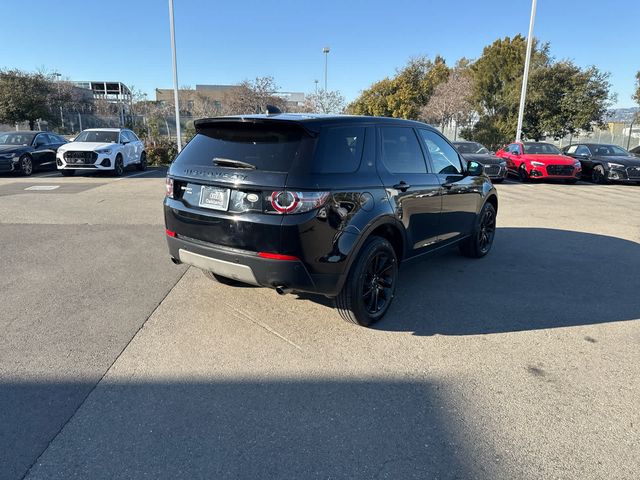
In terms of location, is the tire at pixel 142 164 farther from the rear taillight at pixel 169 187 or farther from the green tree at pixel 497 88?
the green tree at pixel 497 88

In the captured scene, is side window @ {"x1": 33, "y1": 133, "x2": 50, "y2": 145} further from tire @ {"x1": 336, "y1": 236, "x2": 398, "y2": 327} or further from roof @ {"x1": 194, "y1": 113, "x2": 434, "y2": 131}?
tire @ {"x1": 336, "y1": 236, "x2": 398, "y2": 327}

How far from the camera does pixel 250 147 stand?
3592 mm

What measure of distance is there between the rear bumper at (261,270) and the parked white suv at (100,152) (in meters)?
13.3

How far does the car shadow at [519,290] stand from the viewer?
413 cm

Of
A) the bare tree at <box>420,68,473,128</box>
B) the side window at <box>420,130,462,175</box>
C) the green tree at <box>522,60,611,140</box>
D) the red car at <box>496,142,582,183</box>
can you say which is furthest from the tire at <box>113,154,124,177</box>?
the bare tree at <box>420,68,473,128</box>

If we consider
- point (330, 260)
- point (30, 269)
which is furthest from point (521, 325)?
point (30, 269)

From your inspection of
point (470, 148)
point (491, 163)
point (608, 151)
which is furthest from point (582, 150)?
point (491, 163)

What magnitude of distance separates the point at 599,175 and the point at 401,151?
15.5 meters

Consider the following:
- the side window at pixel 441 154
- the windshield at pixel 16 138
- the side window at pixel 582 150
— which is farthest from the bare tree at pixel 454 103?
the side window at pixel 441 154

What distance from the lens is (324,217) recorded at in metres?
3.34

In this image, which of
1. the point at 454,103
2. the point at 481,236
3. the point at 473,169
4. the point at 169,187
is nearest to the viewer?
the point at 169,187

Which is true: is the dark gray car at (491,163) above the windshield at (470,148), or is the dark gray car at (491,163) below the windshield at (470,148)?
below

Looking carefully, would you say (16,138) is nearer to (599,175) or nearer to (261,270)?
(261,270)

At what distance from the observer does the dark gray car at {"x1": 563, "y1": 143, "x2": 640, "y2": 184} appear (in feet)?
52.0
